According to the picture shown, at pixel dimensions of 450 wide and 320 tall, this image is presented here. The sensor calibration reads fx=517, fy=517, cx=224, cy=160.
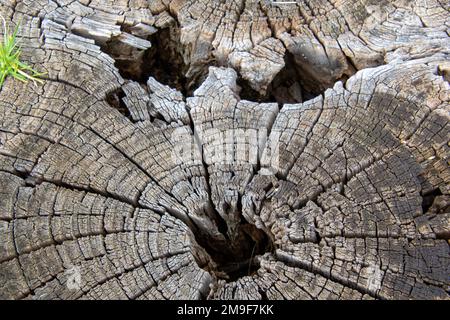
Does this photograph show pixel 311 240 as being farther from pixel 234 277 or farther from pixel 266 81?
pixel 266 81

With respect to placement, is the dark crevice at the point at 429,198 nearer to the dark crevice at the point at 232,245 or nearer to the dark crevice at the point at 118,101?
the dark crevice at the point at 232,245

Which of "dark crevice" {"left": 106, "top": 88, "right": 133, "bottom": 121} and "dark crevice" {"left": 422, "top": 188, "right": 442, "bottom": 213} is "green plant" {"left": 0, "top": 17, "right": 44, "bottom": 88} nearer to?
"dark crevice" {"left": 106, "top": 88, "right": 133, "bottom": 121}

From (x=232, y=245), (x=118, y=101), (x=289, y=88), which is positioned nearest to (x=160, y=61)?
(x=118, y=101)

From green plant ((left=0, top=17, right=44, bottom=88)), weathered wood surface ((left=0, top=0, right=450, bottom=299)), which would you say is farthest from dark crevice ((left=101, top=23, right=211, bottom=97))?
green plant ((left=0, top=17, right=44, bottom=88))

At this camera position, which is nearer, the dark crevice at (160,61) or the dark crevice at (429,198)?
the dark crevice at (429,198)

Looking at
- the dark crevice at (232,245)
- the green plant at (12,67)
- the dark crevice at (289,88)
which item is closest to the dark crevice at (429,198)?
the dark crevice at (232,245)

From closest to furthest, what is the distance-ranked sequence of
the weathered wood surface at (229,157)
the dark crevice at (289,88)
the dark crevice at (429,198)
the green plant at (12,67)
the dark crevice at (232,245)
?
the weathered wood surface at (229,157), the dark crevice at (429,198), the dark crevice at (232,245), the green plant at (12,67), the dark crevice at (289,88)

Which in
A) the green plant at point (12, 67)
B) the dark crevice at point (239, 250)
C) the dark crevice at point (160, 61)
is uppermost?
the green plant at point (12, 67)

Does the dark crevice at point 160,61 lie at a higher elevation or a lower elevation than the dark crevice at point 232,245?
higher

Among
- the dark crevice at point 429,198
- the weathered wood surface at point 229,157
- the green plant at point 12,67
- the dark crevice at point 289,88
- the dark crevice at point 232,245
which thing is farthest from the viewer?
the dark crevice at point 289,88
